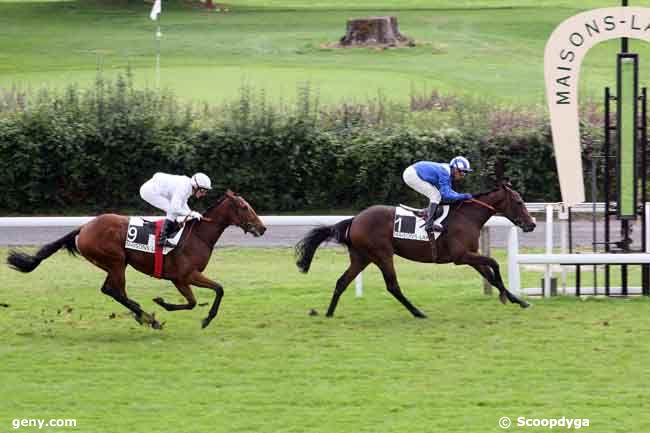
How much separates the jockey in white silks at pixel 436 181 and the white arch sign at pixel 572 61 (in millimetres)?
1769

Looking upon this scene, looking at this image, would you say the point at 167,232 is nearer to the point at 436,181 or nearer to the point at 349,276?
the point at 349,276

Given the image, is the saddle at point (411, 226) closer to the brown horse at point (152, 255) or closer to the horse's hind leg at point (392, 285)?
the horse's hind leg at point (392, 285)

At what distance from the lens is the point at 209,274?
1463 centimetres

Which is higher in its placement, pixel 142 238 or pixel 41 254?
pixel 142 238

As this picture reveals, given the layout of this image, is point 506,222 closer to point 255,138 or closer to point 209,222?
point 209,222

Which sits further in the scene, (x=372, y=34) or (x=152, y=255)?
(x=372, y=34)

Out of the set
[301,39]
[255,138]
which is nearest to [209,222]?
[255,138]

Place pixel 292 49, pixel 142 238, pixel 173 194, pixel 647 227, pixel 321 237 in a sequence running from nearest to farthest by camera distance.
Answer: pixel 142 238 < pixel 173 194 < pixel 321 237 < pixel 647 227 < pixel 292 49

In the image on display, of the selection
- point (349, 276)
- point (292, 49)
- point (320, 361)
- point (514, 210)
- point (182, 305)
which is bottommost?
point (320, 361)

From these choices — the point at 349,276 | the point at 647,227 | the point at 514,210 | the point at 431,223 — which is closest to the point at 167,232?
the point at 349,276

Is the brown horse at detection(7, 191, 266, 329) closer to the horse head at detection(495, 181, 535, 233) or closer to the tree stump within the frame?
the horse head at detection(495, 181, 535, 233)

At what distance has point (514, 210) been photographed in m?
11.9

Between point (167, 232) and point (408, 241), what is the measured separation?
2106mm

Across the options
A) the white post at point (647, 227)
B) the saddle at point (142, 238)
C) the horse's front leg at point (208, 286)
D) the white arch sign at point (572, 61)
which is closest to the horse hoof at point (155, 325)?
the horse's front leg at point (208, 286)
